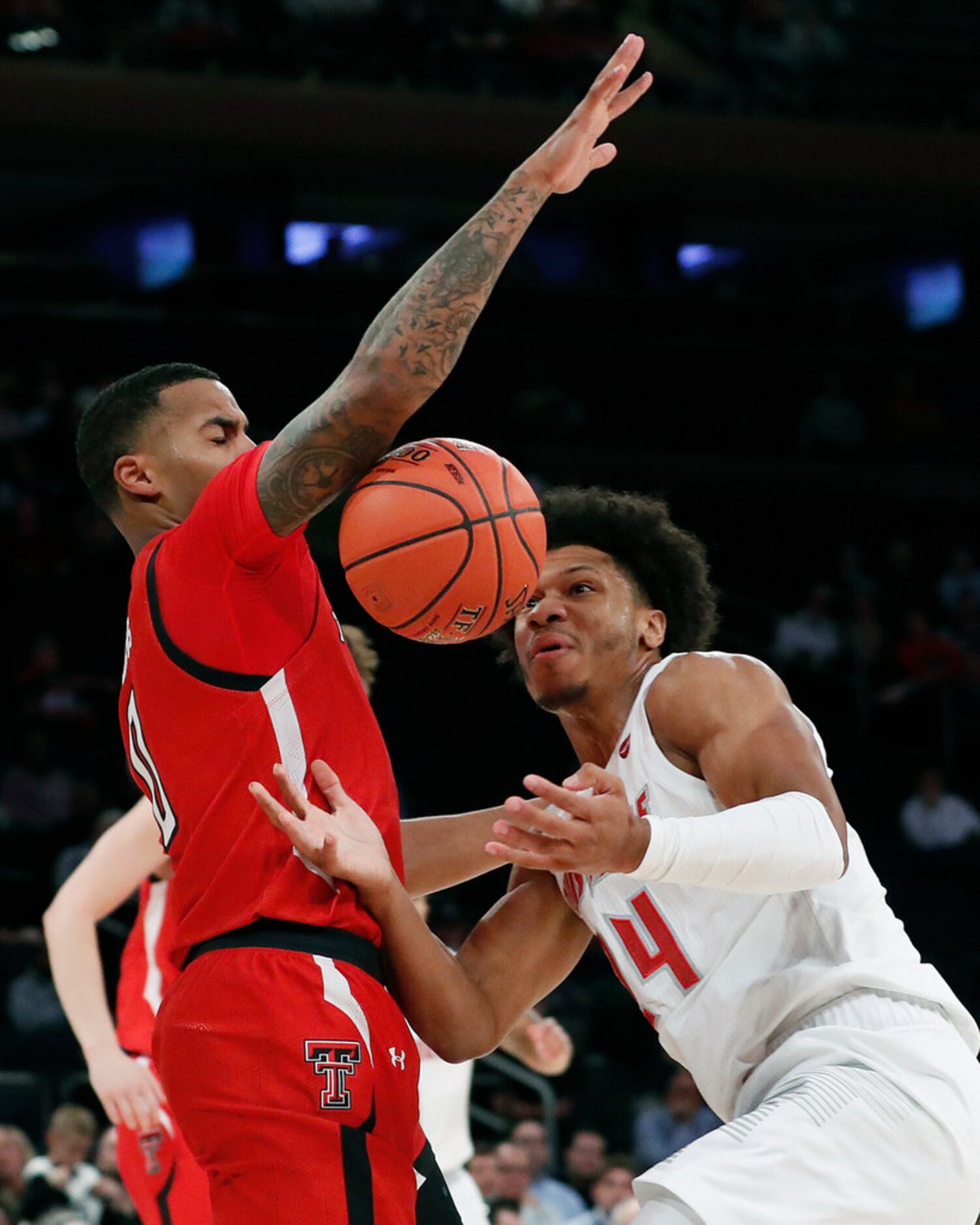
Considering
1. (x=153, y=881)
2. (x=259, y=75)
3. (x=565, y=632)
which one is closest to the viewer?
(x=565, y=632)

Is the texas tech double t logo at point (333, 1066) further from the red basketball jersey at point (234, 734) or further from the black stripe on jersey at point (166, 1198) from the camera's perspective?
the black stripe on jersey at point (166, 1198)

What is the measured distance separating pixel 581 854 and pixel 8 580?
10.3m

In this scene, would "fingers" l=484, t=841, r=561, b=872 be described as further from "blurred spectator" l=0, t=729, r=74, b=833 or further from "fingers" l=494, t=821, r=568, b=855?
"blurred spectator" l=0, t=729, r=74, b=833

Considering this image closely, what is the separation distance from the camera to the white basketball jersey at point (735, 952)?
3.38 meters

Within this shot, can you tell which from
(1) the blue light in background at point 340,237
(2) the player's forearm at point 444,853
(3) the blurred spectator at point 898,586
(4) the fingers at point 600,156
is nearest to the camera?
(4) the fingers at point 600,156

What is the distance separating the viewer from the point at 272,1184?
10.1 ft


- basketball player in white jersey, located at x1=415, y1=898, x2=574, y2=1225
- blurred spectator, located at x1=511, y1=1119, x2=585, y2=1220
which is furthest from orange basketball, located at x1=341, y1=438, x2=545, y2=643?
blurred spectator, located at x1=511, y1=1119, x2=585, y2=1220

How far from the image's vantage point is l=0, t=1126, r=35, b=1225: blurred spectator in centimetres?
785

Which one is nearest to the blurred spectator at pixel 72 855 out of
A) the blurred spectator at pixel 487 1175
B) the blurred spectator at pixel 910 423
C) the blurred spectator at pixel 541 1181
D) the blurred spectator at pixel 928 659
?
the blurred spectator at pixel 487 1175

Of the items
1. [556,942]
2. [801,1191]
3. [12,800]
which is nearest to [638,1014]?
[12,800]

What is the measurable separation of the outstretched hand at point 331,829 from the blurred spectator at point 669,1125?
7029mm

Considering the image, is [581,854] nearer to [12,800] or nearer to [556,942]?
[556,942]

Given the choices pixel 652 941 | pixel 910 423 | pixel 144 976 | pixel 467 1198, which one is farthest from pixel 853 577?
pixel 652 941

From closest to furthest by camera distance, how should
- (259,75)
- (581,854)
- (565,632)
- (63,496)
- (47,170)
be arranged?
1. (581,854)
2. (565,632)
3. (63,496)
4. (259,75)
5. (47,170)
